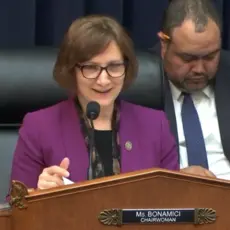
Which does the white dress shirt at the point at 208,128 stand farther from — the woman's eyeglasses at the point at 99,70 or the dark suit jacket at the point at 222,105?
the woman's eyeglasses at the point at 99,70

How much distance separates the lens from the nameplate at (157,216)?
112 cm

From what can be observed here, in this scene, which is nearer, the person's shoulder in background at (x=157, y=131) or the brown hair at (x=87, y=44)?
the brown hair at (x=87, y=44)

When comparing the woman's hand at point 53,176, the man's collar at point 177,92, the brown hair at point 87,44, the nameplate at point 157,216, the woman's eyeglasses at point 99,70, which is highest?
the brown hair at point 87,44

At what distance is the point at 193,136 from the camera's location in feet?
6.40

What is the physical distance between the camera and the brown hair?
1.57 m

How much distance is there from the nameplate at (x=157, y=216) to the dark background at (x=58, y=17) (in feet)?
4.18

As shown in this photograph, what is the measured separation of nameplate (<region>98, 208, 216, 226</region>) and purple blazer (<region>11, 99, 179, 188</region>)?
0.43 metres

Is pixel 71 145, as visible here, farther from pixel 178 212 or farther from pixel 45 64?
pixel 178 212

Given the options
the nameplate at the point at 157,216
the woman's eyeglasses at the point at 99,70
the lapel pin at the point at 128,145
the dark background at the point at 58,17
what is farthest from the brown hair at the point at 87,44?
the dark background at the point at 58,17

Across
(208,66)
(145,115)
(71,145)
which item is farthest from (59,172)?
(208,66)

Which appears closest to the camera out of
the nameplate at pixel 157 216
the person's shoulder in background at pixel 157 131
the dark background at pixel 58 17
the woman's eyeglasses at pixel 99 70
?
the nameplate at pixel 157 216

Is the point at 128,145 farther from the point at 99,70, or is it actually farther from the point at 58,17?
the point at 58,17

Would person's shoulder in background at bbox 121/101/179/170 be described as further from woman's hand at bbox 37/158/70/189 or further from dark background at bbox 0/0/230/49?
dark background at bbox 0/0/230/49

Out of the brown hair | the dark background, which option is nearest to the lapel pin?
the brown hair
